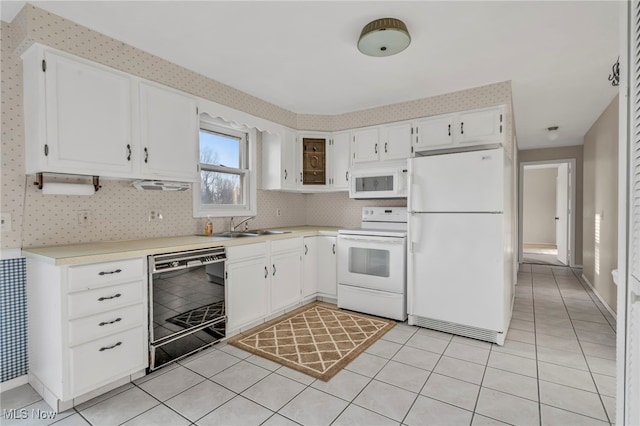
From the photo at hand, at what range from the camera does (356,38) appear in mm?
2418

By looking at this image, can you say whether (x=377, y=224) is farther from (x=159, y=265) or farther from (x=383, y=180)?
(x=159, y=265)

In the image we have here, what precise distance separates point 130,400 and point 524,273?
630 cm

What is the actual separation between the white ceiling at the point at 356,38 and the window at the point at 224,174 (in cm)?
61

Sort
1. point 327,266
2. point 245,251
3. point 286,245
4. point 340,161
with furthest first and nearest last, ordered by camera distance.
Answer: point 340,161 → point 327,266 → point 286,245 → point 245,251

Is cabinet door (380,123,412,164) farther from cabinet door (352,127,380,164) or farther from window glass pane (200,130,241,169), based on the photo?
window glass pane (200,130,241,169)

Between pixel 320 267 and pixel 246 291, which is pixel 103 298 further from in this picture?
pixel 320 267

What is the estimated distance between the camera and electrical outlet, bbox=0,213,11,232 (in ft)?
6.84

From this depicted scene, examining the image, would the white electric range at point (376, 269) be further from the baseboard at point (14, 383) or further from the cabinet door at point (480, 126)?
the baseboard at point (14, 383)

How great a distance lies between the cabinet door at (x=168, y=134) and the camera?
2590 millimetres

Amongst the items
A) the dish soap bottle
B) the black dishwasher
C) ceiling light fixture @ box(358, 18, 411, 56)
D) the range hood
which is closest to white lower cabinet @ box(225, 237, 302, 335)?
the black dishwasher

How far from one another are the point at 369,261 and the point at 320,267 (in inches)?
27.8

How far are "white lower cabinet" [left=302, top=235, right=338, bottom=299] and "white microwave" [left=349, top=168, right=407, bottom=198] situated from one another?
0.70 metres

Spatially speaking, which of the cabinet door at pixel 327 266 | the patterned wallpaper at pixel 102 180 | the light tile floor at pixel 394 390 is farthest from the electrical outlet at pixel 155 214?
the cabinet door at pixel 327 266

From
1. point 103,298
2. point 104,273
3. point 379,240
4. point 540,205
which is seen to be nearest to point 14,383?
point 103,298
